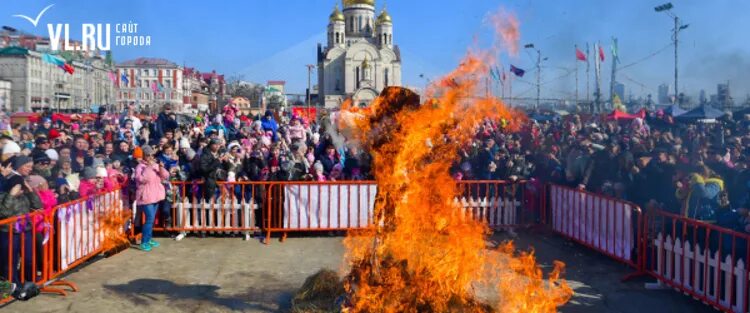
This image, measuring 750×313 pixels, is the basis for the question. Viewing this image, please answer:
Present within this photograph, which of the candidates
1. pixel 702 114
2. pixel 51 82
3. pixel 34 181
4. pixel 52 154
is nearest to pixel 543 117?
pixel 702 114

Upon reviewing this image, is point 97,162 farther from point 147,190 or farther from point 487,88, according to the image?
point 487,88

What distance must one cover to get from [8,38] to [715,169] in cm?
10489

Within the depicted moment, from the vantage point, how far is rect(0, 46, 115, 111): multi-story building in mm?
79938

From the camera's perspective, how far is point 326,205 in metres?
10.8

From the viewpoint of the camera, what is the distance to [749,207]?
6.55m

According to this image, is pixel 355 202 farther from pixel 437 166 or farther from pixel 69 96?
pixel 69 96

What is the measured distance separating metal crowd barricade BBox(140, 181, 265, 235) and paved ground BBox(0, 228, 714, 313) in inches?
10.5

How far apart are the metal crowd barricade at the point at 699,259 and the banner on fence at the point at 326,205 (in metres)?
4.86

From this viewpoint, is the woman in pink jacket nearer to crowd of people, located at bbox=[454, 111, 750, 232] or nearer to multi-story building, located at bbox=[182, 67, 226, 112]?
crowd of people, located at bbox=[454, 111, 750, 232]

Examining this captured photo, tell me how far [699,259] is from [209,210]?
787cm

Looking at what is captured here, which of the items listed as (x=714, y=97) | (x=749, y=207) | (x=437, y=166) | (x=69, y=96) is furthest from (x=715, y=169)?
(x=69, y=96)

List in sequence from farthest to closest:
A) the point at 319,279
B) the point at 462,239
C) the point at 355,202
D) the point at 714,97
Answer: the point at 714,97 → the point at 355,202 → the point at 319,279 → the point at 462,239

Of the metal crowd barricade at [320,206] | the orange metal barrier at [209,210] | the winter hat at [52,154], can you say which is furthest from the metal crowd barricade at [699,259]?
the winter hat at [52,154]

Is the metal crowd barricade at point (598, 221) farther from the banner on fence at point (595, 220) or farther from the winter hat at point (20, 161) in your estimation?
the winter hat at point (20, 161)
